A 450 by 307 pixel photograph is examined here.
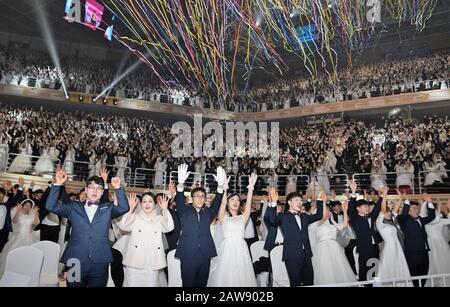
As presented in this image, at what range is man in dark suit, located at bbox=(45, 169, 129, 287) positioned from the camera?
3.41 m

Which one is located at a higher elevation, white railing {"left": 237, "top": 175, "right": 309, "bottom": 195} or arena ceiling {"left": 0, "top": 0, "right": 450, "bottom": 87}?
arena ceiling {"left": 0, "top": 0, "right": 450, "bottom": 87}

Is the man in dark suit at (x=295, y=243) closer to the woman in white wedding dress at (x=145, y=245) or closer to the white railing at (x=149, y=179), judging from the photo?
the woman in white wedding dress at (x=145, y=245)

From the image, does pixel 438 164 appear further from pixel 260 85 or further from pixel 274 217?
pixel 260 85

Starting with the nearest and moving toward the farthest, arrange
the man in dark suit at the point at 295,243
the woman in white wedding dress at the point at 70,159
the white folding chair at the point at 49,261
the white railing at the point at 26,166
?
the white folding chair at the point at 49,261 → the man in dark suit at the point at 295,243 → the white railing at the point at 26,166 → the woman in white wedding dress at the point at 70,159

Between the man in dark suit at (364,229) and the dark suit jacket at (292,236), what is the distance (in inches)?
41.9

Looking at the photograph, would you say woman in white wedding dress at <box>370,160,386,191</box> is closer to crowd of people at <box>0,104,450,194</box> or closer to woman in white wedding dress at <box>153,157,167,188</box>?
crowd of people at <box>0,104,450,194</box>

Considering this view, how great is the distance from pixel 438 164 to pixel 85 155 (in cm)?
1055

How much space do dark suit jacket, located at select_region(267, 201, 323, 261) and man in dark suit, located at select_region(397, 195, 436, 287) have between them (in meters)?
1.74

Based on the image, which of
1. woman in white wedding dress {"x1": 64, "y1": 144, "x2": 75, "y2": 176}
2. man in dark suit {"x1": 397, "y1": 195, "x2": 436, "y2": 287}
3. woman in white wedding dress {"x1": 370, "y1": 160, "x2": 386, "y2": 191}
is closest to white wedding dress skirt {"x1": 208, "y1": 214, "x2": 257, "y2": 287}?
man in dark suit {"x1": 397, "y1": 195, "x2": 436, "y2": 287}

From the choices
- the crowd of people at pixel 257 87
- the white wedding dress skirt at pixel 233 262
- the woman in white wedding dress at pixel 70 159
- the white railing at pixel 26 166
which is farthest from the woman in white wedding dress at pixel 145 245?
the crowd of people at pixel 257 87

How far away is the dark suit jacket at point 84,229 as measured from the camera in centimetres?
343

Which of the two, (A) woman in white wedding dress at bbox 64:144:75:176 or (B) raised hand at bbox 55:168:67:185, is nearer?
(B) raised hand at bbox 55:168:67:185

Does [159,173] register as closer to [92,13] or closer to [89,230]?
[92,13]

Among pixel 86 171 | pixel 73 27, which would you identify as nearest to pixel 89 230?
pixel 86 171
